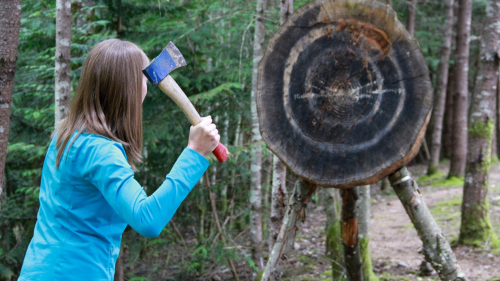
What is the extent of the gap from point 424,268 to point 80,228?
4687mm

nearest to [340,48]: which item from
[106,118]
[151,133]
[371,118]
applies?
[371,118]

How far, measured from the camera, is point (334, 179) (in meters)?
2.97

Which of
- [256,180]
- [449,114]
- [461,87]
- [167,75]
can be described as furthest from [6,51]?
[449,114]

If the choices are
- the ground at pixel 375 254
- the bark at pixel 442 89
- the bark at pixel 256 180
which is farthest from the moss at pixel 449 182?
the bark at pixel 256 180

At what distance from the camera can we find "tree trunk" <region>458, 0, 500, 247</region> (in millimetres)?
5855

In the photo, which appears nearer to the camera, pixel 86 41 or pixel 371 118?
pixel 371 118

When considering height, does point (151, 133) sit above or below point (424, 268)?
above

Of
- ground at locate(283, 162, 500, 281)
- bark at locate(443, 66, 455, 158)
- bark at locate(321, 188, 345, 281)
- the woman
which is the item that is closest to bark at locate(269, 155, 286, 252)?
bark at locate(321, 188, 345, 281)

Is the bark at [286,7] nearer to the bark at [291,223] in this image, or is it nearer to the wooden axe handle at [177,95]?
the bark at [291,223]

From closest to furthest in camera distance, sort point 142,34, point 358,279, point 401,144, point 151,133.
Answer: point 401,144 → point 358,279 → point 151,133 → point 142,34

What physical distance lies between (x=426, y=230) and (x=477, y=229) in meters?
3.50

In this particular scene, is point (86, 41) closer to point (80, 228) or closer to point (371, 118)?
point (371, 118)

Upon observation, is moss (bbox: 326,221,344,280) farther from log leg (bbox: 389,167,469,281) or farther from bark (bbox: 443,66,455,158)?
bark (bbox: 443,66,455,158)

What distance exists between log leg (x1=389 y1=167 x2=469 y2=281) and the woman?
6.51ft
